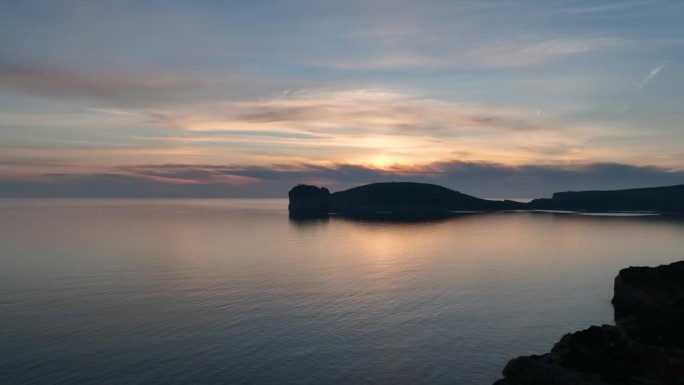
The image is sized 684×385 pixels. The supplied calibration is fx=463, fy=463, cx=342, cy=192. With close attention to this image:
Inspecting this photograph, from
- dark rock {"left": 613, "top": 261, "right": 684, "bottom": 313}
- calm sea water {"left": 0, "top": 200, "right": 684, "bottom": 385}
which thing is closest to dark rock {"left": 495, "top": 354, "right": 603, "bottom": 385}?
calm sea water {"left": 0, "top": 200, "right": 684, "bottom": 385}

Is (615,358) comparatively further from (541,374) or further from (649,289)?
(649,289)

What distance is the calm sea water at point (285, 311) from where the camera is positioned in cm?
4103

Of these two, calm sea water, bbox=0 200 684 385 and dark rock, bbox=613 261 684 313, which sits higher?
dark rock, bbox=613 261 684 313

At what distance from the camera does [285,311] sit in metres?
61.0

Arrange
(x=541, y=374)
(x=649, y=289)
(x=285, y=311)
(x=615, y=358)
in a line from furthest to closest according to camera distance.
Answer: (x=649, y=289) < (x=285, y=311) < (x=615, y=358) < (x=541, y=374)

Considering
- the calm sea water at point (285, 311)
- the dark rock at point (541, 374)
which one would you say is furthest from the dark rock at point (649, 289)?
the dark rock at point (541, 374)

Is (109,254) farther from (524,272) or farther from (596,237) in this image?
(596,237)

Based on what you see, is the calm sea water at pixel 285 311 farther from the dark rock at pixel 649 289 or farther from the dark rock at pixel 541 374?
the dark rock at pixel 649 289

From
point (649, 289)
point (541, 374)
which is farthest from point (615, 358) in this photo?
point (649, 289)

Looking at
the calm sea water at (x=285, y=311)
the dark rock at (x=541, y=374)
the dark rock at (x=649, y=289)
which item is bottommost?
the calm sea water at (x=285, y=311)

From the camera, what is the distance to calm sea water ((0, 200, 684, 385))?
41.0 m

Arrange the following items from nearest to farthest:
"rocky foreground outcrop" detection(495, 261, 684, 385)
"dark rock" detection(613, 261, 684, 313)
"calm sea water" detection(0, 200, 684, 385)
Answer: "rocky foreground outcrop" detection(495, 261, 684, 385), "calm sea water" detection(0, 200, 684, 385), "dark rock" detection(613, 261, 684, 313)

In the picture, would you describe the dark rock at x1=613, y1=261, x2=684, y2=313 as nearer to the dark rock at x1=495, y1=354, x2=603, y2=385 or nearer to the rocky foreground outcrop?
the rocky foreground outcrop

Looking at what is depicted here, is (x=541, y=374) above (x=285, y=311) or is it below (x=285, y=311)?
above
